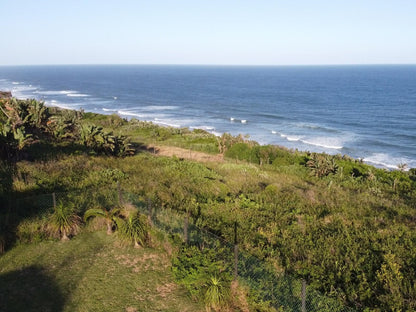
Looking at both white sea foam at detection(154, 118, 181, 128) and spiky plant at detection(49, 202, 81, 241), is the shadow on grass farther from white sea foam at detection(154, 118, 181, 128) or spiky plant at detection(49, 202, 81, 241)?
white sea foam at detection(154, 118, 181, 128)

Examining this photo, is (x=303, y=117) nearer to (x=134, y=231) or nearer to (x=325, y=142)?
(x=325, y=142)

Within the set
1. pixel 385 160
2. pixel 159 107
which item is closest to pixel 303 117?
pixel 385 160

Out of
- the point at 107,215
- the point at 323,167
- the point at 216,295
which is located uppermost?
the point at 107,215

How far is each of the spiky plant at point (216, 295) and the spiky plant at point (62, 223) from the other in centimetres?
628

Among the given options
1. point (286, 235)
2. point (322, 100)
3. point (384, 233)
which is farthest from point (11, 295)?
point (322, 100)

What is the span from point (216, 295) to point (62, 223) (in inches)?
268

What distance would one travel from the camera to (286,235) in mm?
12969

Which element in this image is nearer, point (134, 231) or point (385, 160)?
point (134, 231)

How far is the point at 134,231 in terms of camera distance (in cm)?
1183

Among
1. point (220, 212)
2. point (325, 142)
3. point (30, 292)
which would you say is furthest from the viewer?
point (325, 142)

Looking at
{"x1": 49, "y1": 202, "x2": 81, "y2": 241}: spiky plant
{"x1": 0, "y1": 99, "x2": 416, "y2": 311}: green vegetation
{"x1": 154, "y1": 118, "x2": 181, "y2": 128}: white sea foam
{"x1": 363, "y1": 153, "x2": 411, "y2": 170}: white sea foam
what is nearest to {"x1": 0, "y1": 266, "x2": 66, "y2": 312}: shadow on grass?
{"x1": 0, "y1": 99, "x2": 416, "y2": 311}: green vegetation

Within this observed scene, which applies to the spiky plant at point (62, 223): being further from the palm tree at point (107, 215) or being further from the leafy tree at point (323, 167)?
the leafy tree at point (323, 167)

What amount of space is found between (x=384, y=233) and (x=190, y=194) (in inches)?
360

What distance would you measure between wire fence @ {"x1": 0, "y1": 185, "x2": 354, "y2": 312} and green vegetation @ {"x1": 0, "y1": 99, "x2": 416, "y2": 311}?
115 millimetres
